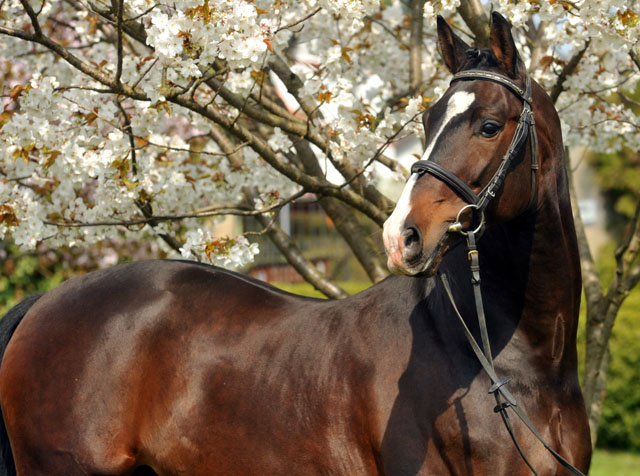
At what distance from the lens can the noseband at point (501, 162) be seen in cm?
234

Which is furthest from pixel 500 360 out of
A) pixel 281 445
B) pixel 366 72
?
pixel 366 72

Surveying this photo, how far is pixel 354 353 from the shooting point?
273 centimetres

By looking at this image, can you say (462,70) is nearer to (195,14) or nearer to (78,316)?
(195,14)

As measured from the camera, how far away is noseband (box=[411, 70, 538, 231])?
2.34 meters

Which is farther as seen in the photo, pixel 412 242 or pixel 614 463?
pixel 614 463

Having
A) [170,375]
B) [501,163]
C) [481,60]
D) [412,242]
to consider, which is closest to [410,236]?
[412,242]

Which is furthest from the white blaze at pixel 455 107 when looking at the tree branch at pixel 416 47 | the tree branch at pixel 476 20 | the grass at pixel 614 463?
the grass at pixel 614 463

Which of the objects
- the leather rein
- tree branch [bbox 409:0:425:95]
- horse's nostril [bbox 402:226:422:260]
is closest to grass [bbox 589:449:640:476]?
tree branch [bbox 409:0:425:95]

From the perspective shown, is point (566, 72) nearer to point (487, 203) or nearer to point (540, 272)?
point (540, 272)

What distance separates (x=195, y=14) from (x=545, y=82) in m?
2.28

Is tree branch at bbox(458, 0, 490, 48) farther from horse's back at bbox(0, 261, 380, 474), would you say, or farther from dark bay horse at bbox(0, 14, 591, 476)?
horse's back at bbox(0, 261, 380, 474)

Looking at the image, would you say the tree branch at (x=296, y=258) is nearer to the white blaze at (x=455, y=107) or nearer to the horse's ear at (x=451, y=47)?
the horse's ear at (x=451, y=47)

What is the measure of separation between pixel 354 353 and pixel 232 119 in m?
1.70

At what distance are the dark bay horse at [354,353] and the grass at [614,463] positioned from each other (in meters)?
5.54
